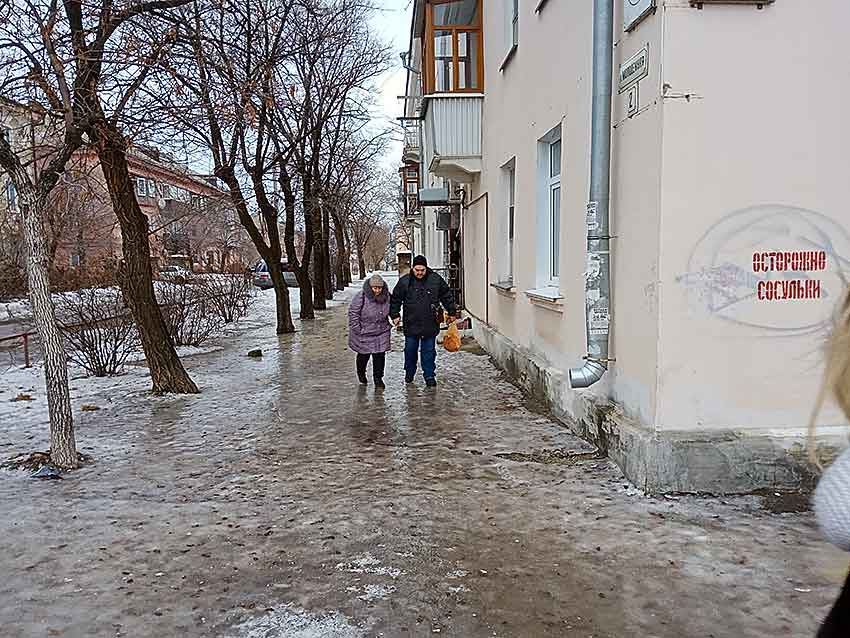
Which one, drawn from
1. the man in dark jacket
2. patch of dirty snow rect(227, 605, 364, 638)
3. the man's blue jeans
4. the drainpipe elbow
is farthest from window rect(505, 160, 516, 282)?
patch of dirty snow rect(227, 605, 364, 638)

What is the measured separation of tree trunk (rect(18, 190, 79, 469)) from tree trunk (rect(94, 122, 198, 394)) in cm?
233

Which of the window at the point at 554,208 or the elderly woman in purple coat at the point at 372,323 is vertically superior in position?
the window at the point at 554,208

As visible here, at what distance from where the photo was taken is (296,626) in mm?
3137

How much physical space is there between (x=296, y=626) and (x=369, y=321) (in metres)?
6.03

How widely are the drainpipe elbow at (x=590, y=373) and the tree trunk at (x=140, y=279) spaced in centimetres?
505

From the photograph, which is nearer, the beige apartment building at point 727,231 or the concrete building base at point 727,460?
the beige apartment building at point 727,231

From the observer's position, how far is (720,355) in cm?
453

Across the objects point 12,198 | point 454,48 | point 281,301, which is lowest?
point 281,301

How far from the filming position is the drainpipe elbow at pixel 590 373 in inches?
211

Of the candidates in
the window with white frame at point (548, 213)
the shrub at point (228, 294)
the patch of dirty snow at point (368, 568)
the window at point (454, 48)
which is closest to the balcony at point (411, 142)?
the shrub at point (228, 294)

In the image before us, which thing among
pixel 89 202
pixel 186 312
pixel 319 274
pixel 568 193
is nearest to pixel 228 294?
pixel 89 202

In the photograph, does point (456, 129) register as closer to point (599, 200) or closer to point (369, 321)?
point (369, 321)

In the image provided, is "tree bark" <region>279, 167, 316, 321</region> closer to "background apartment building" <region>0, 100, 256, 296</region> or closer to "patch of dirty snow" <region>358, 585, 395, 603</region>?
"background apartment building" <region>0, 100, 256, 296</region>

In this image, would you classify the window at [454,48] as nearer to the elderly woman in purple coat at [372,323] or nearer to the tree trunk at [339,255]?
the elderly woman in purple coat at [372,323]
